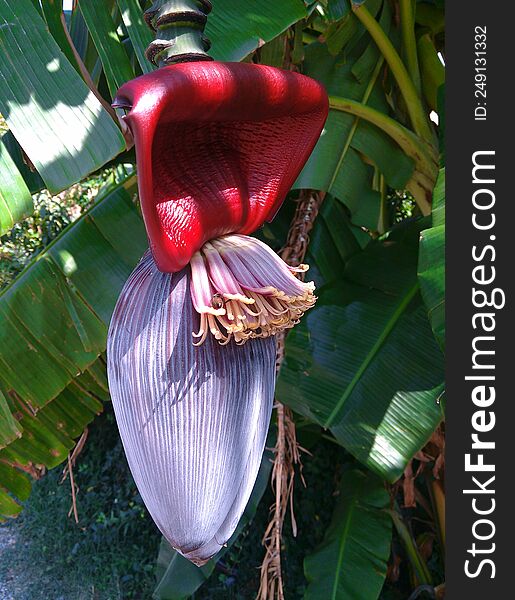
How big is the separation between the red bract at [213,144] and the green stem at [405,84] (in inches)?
30.0

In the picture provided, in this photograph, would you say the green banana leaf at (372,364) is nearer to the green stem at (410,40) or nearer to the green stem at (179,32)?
the green stem at (410,40)

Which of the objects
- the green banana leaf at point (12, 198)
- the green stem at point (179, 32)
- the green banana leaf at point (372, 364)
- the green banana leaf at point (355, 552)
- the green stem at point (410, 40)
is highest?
the green stem at point (179, 32)

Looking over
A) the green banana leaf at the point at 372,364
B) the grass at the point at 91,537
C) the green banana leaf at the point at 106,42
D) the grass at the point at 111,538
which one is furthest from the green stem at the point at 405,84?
the grass at the point at 91,537

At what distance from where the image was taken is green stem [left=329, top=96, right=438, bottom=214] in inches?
37.6

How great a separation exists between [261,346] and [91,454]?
2088 mm

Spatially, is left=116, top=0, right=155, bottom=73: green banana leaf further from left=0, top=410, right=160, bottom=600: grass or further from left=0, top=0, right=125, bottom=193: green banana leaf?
left=0, top=410, right=160, bottom=600: grass

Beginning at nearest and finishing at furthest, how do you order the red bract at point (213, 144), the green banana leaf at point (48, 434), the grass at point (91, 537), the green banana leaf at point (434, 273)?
the red bract at point (213, 144) < the green banana leaf at point (434, 273) < the green banana leaf at point (48, 434) < the grass at point (91, 537)

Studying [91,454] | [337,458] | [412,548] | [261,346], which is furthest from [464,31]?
[91,454]

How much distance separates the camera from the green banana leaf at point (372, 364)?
0.92 metres

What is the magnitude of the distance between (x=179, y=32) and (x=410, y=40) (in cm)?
88

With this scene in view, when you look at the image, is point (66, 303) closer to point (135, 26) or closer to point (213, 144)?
point (135, 26)

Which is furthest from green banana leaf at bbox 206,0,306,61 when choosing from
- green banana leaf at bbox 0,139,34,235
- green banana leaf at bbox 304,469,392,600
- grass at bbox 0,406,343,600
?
grass at bbox 0,406,343,600

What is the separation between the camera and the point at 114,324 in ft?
0.85

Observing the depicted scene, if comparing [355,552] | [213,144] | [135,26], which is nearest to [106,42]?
[135,26]
